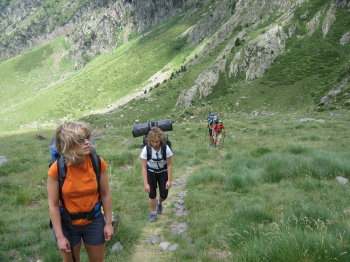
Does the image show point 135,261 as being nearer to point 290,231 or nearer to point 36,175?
point 290,231

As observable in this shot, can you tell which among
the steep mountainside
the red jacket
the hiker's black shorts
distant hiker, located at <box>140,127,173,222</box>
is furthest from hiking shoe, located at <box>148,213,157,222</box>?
the steep mountainside

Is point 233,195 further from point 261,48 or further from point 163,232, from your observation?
point 261,48

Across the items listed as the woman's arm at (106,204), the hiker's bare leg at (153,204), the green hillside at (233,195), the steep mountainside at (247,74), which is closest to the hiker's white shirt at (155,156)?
the hiker's bare leg at (153,204)

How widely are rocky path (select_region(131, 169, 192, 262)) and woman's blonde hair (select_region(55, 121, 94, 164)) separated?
2.79m

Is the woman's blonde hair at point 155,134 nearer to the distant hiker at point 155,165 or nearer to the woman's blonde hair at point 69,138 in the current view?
the distant hiker at point 155,165

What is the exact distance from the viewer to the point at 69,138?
355 centimetres

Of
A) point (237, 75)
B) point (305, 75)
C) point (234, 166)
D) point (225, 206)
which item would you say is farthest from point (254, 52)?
point (225, 206)

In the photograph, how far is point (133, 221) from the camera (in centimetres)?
710

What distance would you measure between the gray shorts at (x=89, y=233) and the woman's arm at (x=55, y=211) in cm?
17

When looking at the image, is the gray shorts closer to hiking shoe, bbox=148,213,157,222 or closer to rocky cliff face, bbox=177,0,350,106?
hiking shoe, bbox=148,213,157,222

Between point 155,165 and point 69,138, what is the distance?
4020 mm

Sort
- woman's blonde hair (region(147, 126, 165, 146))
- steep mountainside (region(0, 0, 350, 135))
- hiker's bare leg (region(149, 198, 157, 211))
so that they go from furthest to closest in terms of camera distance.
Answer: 1. steep mountainside (region(0, 0, 350, 135))
2. hiker's bare leg (region(149, 198, 157, 211))
3. woman's blonde hair (region(147, 126, 165, 146))

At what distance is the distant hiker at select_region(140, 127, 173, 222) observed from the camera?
23.2 feet

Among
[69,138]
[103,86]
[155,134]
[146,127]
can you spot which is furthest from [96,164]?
[103,86]
